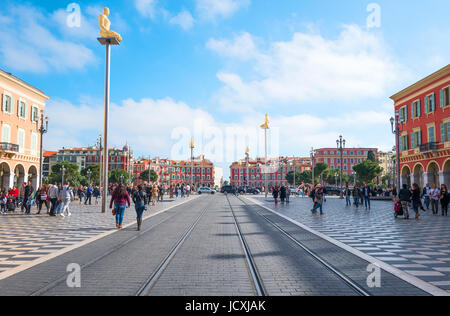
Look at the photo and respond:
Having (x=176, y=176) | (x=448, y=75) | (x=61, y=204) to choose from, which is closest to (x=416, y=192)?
(x=61, y=204)

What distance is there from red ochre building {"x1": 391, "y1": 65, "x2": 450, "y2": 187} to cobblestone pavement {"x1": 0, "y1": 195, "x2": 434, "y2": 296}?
27663 mm

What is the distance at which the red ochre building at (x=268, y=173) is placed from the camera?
14125 cm

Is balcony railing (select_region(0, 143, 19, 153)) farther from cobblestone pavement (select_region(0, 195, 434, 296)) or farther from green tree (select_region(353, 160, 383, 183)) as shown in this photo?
green tree (select_region(353, 160, 383, 183))

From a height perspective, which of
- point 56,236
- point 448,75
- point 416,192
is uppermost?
point 448,75

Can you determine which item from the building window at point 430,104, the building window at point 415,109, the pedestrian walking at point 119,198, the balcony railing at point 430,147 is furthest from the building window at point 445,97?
the pedestrian walking at point 119,198

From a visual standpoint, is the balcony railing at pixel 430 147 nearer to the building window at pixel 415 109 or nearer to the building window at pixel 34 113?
the building window at pixel 415 109

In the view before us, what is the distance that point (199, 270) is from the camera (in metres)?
6.29

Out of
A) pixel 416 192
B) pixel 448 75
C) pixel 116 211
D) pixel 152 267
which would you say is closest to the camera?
pixel 152 267

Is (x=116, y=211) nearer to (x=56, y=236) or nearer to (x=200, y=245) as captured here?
(x=56, y=236)

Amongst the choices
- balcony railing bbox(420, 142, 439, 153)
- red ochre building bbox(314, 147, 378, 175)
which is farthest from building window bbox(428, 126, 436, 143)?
red ochre building bbox(314, 147, 378, 175)

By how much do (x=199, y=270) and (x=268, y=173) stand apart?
13191 cm

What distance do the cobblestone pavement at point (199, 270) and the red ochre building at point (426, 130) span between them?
2766 centimetres

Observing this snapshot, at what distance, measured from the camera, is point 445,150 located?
3216cm
